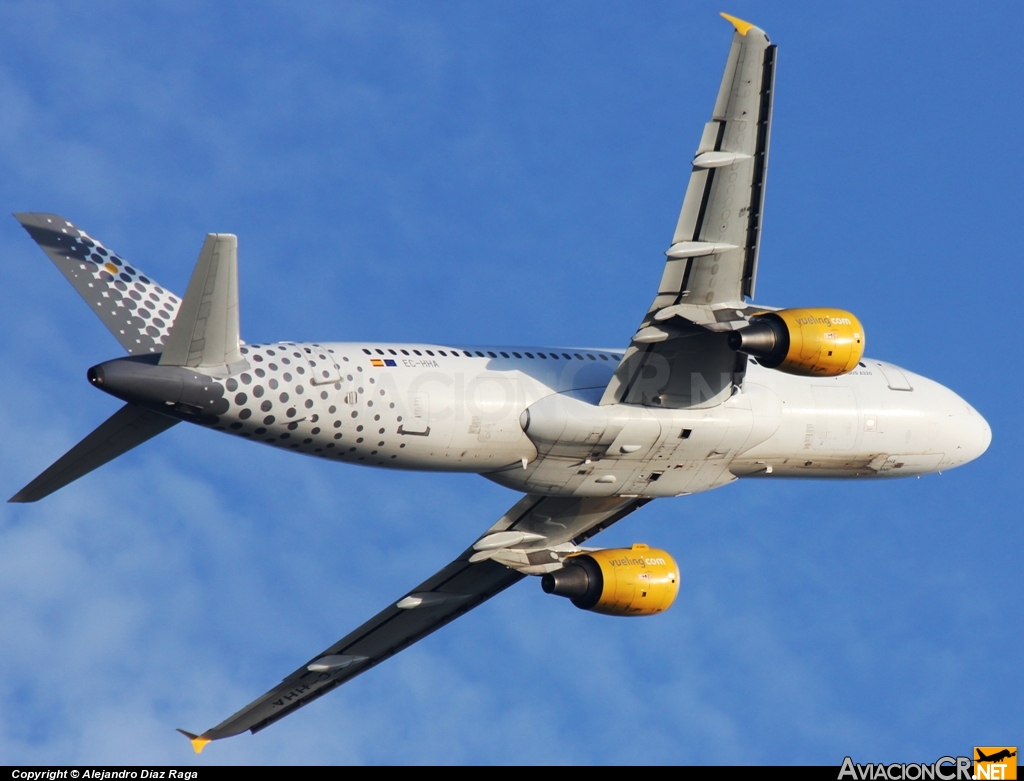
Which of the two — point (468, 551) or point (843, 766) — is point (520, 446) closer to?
point (468, 551)

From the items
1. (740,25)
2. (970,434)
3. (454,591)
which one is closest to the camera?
(740,25)

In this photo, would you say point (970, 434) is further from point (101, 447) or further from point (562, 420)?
point (101, 447)

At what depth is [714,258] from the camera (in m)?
27.9

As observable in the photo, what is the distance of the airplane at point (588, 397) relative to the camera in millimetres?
26469

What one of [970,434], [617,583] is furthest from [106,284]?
[970,434]

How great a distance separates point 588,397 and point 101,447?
9.90 metres

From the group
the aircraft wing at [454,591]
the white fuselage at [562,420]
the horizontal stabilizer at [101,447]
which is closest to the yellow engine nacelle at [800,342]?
the white fuselage at [562,420]

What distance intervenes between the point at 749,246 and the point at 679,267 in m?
1.39

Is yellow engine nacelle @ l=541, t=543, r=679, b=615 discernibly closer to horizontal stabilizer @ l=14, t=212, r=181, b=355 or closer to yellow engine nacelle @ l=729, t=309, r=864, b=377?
yellow engine nacelle @ l=729, t=309, r=864, b=377

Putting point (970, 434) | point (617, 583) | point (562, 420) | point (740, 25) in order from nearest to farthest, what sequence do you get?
point (740, 25), point (562, 420), point (617, 583), point (970, 434)

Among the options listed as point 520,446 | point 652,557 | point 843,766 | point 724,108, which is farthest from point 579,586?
point 724,108

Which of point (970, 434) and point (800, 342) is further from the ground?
point (970, 434)

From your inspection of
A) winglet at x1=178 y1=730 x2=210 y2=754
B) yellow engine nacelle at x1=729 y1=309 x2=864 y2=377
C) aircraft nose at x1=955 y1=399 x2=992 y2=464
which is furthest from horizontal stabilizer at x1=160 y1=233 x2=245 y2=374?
aircraft nose at x1=955 y1=399 x2=992 y2=464

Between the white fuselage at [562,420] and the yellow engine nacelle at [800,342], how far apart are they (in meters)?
2.95
